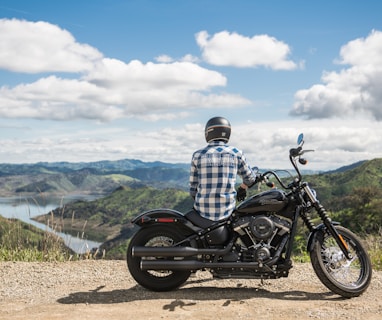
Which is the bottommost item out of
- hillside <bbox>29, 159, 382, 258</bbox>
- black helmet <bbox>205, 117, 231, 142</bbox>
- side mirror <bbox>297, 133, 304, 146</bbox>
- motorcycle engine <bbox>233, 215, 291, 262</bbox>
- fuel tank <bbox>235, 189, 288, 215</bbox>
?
hillside <bbox>29, 159, 382, 258</bbox>

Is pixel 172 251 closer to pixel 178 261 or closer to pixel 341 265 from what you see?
pixel 178 261

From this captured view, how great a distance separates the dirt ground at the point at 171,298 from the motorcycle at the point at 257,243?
31 centimetres

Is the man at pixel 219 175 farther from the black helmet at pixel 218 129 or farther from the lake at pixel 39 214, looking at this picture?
the lake at pixel 39 214

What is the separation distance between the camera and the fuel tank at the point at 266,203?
6.24 metres

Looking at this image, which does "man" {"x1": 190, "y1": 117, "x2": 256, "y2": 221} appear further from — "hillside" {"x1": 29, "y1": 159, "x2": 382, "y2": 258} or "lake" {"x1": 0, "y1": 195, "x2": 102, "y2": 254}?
"lake" {"x1": 0, "y1": 195, "x2": 102, "y2": 254}

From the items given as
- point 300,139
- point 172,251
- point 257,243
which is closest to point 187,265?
point 172,251

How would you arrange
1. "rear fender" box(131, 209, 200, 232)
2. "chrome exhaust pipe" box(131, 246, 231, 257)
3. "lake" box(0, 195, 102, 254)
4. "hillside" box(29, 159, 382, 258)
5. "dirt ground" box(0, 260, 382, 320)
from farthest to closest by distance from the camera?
"hillside" box(29, 159, 382, 258), "lake" box(0, 195, 102, 254), "rear fender" box(131, 209, 200, 232), "chrome exhaust pipe" box(131, 246, 231, 257), "dirt ground" box(0, 260, 382, 320)

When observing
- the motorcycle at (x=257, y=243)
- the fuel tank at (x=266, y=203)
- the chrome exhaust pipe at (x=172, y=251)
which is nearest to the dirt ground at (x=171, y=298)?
the motorcycle at (x=257, y=243)

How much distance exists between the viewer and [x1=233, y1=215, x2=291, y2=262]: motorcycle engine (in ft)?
20.1

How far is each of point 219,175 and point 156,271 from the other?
1696 millimetres

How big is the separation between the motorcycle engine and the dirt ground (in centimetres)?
58

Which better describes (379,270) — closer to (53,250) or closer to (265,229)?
(265,229)

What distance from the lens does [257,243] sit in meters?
6.25

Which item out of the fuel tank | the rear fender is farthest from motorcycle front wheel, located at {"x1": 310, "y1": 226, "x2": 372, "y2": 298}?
Result: the rear fender
